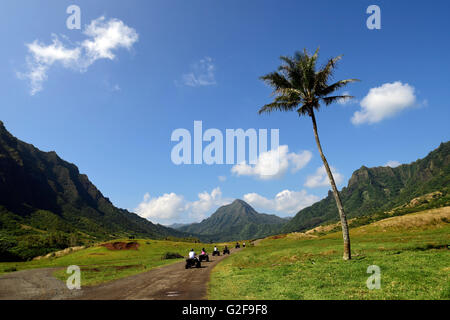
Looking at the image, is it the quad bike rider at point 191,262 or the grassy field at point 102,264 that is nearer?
the grassy field at point 102,264

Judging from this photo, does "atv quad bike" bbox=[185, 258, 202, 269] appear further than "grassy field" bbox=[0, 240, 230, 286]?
Yes

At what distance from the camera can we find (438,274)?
12.3 meters

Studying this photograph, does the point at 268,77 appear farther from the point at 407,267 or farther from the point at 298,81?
the point at 407,267

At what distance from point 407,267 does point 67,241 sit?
12974 cm

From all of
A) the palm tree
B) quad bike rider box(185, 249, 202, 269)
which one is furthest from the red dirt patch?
the palm tree

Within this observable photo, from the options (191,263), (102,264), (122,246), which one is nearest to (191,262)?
(191,263)

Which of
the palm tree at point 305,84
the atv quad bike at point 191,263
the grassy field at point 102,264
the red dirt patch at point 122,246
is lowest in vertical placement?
the red dirt patch at point 122,246

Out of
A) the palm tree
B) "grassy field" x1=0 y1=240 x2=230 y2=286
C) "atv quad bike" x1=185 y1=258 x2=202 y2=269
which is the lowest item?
"grassy field" x1=0 y1=240 x2=230 y2=286

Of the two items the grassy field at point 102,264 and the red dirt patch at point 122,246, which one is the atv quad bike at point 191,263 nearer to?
the grassy field at point 102,264

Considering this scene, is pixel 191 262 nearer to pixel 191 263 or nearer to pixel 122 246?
pixel 191 263

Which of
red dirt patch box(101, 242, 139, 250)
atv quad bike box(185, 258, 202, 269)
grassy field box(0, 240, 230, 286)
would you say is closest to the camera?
grassy field box(0, 240, 230, 286)

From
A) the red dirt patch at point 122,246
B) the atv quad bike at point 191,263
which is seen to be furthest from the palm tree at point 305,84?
the red dirt patch at point 122,246

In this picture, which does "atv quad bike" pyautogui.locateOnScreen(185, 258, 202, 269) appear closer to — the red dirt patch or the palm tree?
the palm tree
